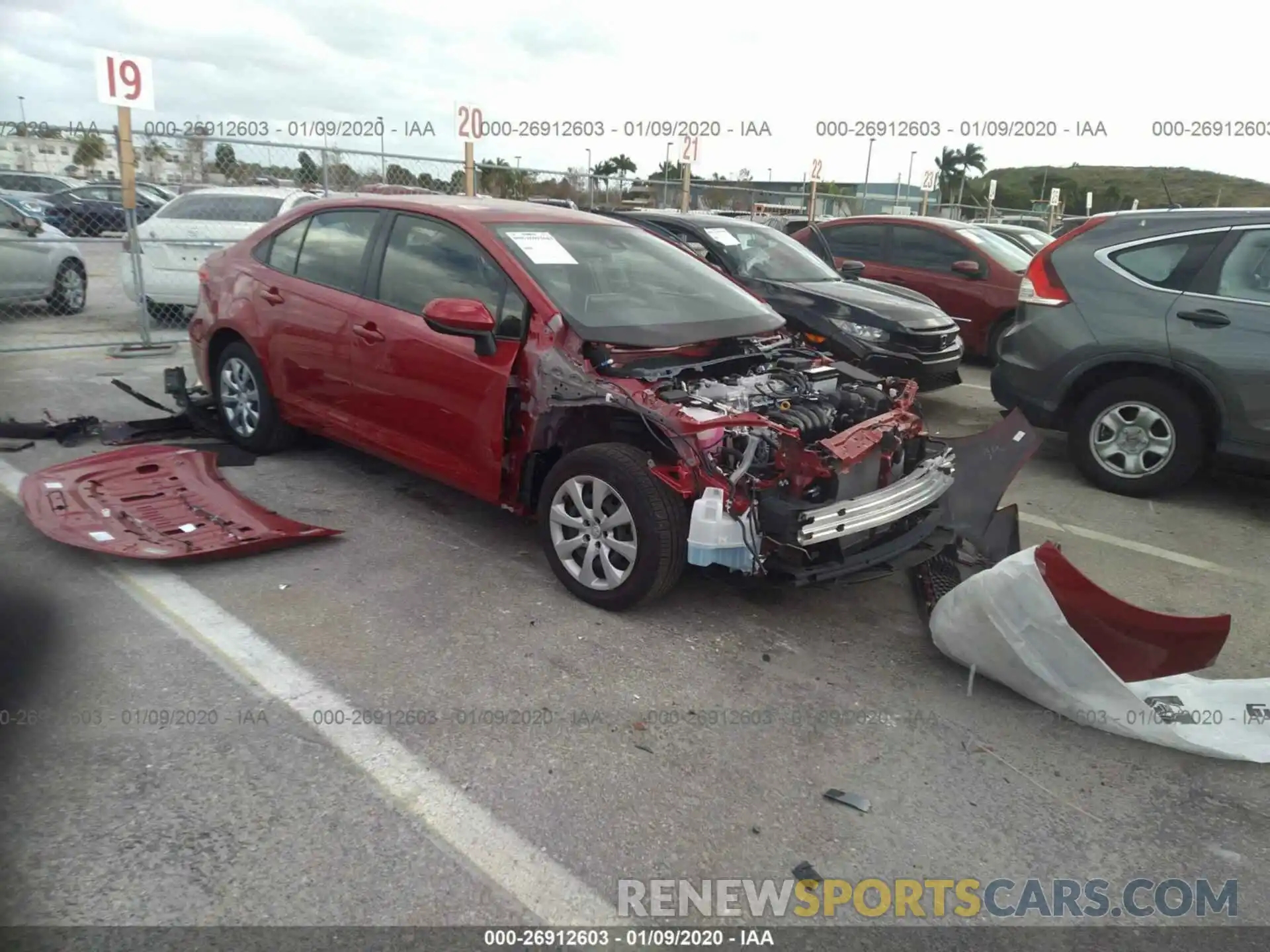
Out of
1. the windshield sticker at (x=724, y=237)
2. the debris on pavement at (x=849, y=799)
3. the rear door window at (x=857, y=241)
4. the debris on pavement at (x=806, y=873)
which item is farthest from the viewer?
the rear door window at (x=857, y=241)

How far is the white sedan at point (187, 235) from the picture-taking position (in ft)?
30.9

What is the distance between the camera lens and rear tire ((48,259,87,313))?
9.98 meters

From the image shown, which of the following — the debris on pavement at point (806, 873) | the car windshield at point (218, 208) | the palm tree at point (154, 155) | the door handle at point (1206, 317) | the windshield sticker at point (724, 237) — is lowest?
the debris on pavement at point (806, 873)

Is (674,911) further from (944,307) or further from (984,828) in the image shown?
(944,307)

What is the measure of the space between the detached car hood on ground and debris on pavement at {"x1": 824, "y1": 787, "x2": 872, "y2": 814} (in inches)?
198

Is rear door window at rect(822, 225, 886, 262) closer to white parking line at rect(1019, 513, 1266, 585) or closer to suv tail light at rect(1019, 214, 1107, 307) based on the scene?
suv tail light at rect(1019, 214, 1107, 307)

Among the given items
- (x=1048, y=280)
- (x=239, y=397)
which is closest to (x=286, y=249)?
(x=239, y=397)

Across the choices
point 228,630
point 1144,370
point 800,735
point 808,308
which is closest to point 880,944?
point 800,735

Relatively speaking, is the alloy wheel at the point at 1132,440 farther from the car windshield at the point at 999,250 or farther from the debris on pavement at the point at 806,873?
the debris on pavement at the point at 806,873

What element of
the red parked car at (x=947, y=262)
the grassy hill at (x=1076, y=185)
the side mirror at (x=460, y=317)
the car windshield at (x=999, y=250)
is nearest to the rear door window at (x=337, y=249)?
the side mirror at (x=460, y=317)

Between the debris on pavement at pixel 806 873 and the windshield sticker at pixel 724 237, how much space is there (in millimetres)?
6134

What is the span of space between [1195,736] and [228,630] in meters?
3.62

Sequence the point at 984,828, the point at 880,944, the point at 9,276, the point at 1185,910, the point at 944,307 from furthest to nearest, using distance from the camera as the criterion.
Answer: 1. the point at 944,307
2. the point at 9,276
3. the point at 984,828
4. the point at 1185,910
5. the point at 880,944

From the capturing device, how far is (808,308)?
286 inches
